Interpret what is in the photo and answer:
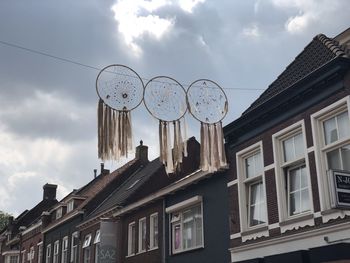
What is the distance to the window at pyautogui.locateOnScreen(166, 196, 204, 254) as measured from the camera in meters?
21.2

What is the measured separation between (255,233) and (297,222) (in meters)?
1.97

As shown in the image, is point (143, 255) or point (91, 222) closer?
point (143, 255)

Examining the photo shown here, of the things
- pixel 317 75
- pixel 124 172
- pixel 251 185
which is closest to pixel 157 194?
pixel 251 185

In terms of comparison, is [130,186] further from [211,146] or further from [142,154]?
[211,146]

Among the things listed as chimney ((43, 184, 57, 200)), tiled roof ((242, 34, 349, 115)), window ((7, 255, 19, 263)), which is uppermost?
chimney ((43, 184, 57, 200))

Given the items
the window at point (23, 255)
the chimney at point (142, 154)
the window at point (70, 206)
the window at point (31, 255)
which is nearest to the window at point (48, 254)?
the window at point (70, 206)

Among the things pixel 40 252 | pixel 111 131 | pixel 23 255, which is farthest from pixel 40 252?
pixel 111 131

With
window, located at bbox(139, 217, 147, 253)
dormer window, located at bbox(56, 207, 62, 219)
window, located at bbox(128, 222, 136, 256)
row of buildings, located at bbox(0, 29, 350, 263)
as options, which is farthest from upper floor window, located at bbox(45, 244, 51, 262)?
row of buildings, located at bbox(0, 29, 350, 263)

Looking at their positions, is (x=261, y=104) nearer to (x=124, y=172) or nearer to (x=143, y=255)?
(x=143, y=255)

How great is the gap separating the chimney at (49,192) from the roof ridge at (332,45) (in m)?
49.0

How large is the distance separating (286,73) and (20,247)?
40.6m

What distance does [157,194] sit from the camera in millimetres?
24016

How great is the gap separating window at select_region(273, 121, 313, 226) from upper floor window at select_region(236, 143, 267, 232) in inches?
34.3

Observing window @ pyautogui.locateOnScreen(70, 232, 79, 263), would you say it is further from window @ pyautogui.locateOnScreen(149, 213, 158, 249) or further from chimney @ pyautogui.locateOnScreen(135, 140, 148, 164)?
window @ pyautogui.locateOnScreen(149, 213, 158, 249)
